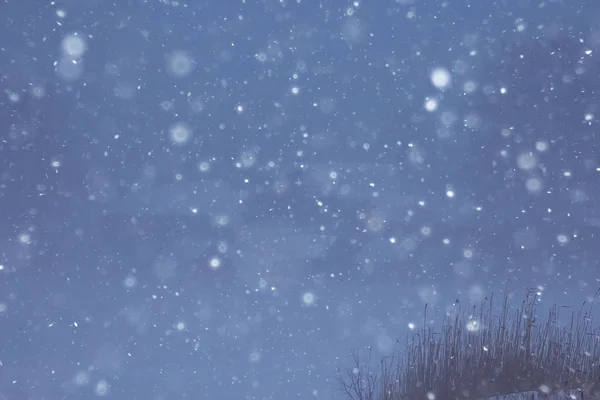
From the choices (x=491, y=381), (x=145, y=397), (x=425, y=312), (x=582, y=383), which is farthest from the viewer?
(x=145, y=397)

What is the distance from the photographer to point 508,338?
6.64m

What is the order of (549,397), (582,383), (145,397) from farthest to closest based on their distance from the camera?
(145,397)
(582,383)
(549,397)

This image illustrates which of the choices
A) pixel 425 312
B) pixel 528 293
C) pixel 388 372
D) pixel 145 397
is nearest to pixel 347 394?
pixel 388 372

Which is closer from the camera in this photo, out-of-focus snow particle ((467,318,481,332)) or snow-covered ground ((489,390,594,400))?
snow-covered ground ((489,390,594,400))

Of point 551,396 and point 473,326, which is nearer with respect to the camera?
Result: point 551,396

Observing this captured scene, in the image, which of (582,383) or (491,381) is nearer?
(582,383)

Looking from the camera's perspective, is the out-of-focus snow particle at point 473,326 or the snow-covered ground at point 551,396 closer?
the snow-covered ground at point 551,396

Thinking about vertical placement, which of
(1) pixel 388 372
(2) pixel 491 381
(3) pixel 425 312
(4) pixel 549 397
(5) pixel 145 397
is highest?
(5) pixel 145 397

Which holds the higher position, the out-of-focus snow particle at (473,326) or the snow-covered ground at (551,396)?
the out-of-focus snow particle at (473,326)

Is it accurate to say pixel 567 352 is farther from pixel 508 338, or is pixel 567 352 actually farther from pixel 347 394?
pixel 347 394

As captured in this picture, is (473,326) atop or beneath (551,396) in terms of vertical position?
atop

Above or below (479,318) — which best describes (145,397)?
above

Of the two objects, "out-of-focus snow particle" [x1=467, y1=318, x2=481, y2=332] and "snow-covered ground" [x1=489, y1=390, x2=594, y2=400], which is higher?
"out-of-focus snow particle" [x1=467, y1=318, x2=481, y2=332]

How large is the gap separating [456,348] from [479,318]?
0.57 meters
